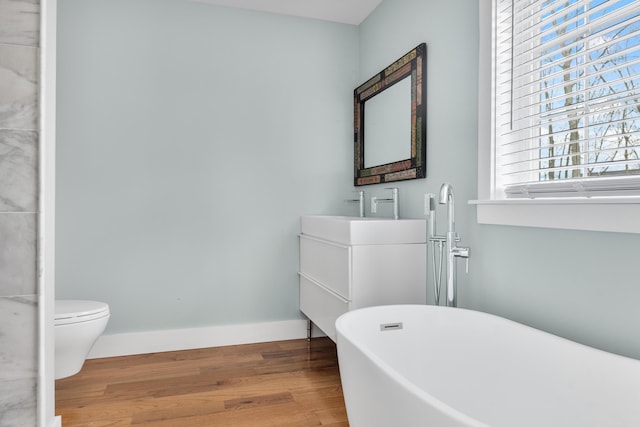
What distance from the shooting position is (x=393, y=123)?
2.81 meters

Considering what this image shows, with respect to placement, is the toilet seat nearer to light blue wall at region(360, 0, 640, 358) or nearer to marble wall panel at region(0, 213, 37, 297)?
marble wall panel at region(0, 213, 37, 297)

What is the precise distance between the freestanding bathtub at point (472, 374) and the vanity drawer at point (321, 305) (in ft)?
1.88

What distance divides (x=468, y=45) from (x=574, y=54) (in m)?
0.63

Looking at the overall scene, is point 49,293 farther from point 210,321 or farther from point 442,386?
point 442,386

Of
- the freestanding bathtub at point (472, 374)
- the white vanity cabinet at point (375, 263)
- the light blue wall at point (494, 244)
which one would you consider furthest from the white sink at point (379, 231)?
the freestanding bathtub at point (472, 374)

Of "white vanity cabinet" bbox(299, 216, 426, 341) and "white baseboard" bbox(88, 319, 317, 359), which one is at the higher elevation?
"white vanity cabinet" bbox(299, 216, 426, 341)

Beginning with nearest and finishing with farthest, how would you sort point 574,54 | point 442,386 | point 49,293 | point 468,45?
point 574,54 < point 442,386 < point 49,293 < point 468,45

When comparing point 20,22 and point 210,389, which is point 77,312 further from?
point 20,22

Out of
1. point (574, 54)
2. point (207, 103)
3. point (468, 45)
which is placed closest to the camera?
point (574, 54)

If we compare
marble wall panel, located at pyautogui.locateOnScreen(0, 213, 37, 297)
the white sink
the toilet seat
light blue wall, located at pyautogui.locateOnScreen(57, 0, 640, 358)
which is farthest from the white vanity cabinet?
marble wall panel, located at pyautogui.locateOnScreen(0, 213, 37, 297)

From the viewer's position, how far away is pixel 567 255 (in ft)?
5.14

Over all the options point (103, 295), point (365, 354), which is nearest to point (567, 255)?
point (365, 354)

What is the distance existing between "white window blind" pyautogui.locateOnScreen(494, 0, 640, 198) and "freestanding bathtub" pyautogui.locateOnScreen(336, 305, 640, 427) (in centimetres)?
56

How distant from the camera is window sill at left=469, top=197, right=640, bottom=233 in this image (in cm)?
132
